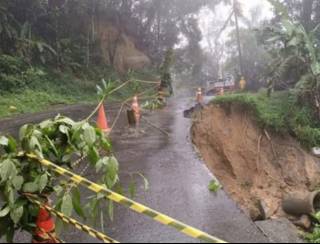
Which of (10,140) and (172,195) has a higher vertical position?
(10,140)

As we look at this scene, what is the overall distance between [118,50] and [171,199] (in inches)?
1086

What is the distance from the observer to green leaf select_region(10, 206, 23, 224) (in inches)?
138

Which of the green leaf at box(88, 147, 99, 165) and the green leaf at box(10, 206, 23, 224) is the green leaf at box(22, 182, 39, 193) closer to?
the green leaf at box(10, 206, 23, 224)

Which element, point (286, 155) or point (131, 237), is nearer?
point (131, 237)

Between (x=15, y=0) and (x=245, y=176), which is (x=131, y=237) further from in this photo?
(x=15, y=0)

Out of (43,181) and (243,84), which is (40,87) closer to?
(243,84)

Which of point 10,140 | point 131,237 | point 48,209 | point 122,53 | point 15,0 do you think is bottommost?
point 131,237

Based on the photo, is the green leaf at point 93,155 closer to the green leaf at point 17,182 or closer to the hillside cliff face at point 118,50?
the green leaf at point 17,182

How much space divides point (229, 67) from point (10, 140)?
151 feet

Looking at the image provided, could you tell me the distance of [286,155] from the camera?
44.7ft

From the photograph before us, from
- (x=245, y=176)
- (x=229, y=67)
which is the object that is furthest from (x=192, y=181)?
(x=229, y=67)

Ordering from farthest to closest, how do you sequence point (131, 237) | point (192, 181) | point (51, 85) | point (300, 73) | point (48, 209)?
1. point (51, 85)
2. point (300, 73)
3. point (192, 181)
4. point (131, 237)
5. point (48, 209)

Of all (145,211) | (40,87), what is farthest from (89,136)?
(40,87)

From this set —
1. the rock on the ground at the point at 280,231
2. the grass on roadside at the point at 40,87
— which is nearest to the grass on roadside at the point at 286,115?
the grass on roadside at the point at 40,87
